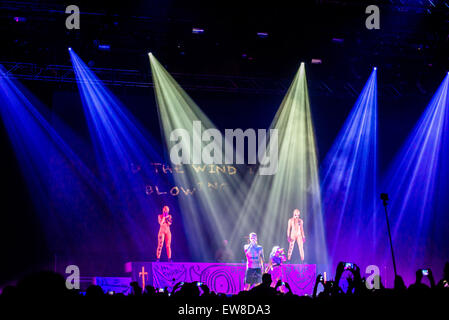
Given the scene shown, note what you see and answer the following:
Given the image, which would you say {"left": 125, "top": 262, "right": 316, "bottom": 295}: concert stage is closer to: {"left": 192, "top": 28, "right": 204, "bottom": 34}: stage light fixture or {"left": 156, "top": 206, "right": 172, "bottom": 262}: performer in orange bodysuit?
{"left": 156, "top": 206, "right": 172, "bottom": 262}: performer in orange bodysuit

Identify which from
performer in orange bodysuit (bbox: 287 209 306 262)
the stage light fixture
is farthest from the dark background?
performer in orange bodysuit (bbox: 287 209 306 262)

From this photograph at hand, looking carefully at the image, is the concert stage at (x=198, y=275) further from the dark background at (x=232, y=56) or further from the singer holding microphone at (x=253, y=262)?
the dark background at (x=232, y=56)

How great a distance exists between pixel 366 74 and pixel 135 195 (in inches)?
256

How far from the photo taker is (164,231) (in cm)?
1002

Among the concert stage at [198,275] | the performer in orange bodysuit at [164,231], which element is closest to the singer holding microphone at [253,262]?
the concert stage at [198,275]

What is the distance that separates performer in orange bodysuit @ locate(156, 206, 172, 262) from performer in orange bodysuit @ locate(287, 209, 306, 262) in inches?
118

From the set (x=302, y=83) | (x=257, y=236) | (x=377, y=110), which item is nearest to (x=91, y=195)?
(x=257, y=236)

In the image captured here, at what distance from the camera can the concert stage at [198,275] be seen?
8.44m

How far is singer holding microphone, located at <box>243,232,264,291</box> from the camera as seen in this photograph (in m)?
8.67

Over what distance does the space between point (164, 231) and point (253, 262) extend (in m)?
2.36

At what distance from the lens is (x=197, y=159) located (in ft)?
34.3

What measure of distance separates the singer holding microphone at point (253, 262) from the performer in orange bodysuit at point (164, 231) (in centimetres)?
188

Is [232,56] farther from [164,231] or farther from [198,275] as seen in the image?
[198,275]
